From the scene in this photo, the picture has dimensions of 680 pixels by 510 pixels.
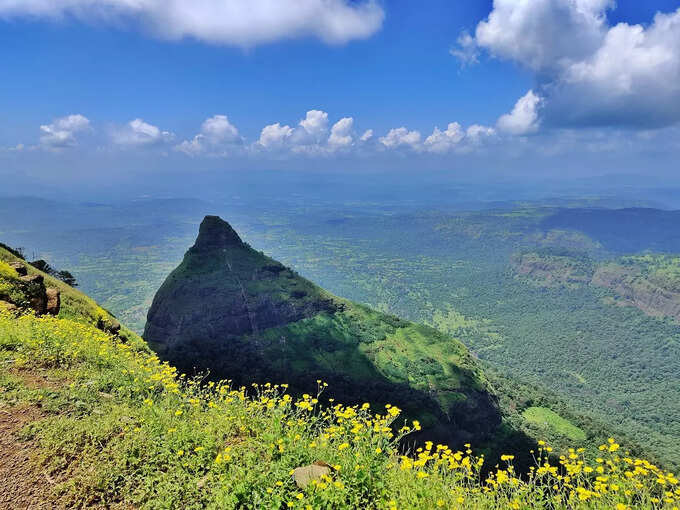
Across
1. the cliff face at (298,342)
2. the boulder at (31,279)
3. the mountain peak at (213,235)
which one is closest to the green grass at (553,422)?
the cliff face at (298,342)

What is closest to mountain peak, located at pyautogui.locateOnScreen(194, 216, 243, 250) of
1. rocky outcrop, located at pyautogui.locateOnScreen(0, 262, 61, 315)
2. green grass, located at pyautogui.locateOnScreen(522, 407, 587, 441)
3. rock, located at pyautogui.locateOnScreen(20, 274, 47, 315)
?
rocky outcrop, located at pyautogui.locateOnScreen(0, 262, 61, 315)

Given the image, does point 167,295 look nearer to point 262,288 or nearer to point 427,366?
point 262,288

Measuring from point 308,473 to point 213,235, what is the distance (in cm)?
10330

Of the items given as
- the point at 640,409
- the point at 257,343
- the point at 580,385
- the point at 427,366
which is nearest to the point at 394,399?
the point at 427,366

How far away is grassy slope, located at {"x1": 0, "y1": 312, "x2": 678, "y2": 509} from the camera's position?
6.07 m

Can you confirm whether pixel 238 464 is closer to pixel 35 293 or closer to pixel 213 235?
pixel 35 293

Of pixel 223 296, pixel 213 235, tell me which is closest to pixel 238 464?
pixel 223 296

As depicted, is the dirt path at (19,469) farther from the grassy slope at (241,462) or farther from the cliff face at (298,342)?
the cliff face at (298,342)

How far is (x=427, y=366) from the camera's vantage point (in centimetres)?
8969

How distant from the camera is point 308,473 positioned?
21.4ft

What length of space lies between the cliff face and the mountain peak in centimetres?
29

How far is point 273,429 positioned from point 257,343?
78.4m

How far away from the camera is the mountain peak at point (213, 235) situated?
10188 centimetres

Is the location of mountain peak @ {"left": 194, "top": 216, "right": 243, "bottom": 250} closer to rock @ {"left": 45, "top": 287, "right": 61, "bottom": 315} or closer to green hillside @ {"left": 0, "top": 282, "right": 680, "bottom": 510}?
rock @ {"left": 45, "top": 287, "right": 61, "bottom": 315}
